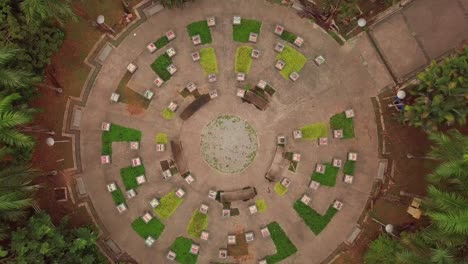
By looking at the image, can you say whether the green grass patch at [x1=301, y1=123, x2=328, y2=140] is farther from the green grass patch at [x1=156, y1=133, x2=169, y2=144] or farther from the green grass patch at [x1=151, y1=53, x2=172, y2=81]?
the green grass patch at [x1=151, y1=53, x2=172, y2=81]

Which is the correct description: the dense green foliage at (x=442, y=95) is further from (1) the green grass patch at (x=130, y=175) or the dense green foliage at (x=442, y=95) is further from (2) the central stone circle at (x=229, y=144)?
(1) the green grass patch at (x=130, y=175)

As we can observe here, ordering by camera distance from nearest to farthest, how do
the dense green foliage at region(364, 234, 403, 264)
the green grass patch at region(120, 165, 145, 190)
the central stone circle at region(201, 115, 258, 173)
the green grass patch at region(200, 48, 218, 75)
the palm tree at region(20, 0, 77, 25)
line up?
1. the palm tree at region(20, 0, 77, 25)
2. the dense green foliage at region(364, 234, 403, 264)
3. the central stone circle at region(201, 115, 258, 173)
4. the green grass patch at region(120, 165, 145, 190)
5. the green grass patch at region(200, 48, 218, 75)

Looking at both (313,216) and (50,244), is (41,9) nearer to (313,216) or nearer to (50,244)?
(50,244)

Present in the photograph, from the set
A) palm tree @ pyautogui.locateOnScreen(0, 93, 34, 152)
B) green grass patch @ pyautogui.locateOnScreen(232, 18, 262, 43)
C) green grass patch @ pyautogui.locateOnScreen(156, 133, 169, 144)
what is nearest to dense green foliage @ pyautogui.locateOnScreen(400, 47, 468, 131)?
green grass patch @ pyautogui.locateOnScreen(232, 18, 262, 43)

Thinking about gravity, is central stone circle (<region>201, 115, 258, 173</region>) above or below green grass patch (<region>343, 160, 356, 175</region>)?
above

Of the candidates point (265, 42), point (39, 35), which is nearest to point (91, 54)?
point (39, 35)

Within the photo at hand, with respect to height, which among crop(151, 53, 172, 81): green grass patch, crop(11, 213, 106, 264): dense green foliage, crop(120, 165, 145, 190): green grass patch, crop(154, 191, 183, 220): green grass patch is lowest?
crop(11, 213, 106, 264): dense green foliage
